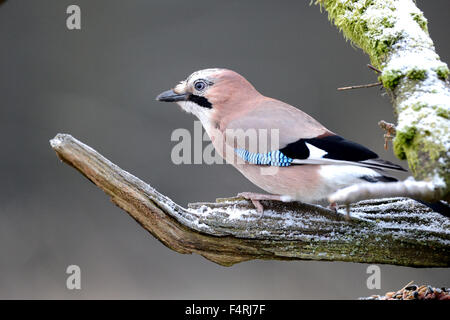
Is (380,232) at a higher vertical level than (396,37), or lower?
lower

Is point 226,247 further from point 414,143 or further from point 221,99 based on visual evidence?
point 414,143

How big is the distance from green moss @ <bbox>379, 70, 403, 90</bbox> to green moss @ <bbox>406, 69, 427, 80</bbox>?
4cm

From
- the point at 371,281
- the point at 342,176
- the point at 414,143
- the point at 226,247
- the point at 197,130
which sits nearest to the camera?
the point at 414,143

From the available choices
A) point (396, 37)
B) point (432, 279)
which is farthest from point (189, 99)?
point (432, 279)

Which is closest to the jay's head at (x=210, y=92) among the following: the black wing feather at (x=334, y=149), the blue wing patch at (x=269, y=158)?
the blue wing patch at (x=269, y=158)

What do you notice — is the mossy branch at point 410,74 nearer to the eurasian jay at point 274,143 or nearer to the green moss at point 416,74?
the green moss at point 416,74

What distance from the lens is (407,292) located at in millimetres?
2244

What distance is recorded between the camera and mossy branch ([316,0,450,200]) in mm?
1640

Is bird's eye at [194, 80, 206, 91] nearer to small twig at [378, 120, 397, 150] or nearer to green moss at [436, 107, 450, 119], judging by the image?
small twig at [378, 120, 397, 150]

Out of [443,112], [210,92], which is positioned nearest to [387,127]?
[443,112]

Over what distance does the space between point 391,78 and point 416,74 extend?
0.31ft

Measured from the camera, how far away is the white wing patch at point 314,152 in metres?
1.85

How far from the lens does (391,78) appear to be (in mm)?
1975

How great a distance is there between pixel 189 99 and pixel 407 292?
130 centimetres
